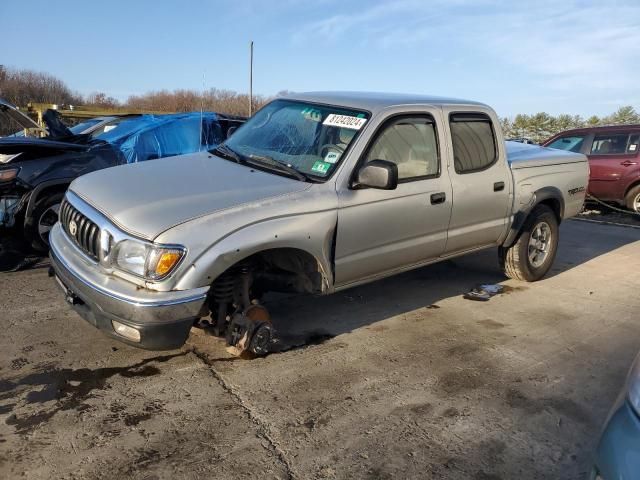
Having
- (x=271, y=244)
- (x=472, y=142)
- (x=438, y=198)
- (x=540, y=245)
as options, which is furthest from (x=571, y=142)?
(x=271, y=244)

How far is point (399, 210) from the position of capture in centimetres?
420

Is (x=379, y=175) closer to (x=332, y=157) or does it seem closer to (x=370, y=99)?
(x=332, y=157)

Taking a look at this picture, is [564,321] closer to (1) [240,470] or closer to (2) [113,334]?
(1) [240,470]

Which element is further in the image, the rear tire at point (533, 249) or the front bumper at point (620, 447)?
the rear tire at point (533, 249)

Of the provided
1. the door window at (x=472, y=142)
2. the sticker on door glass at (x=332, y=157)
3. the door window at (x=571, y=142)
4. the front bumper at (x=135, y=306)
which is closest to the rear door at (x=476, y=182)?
the door window at (x=472, y=142)

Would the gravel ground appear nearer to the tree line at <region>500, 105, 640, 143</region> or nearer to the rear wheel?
the rear wheel

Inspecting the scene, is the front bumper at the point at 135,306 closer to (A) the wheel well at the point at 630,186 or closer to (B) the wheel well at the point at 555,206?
(B) the wheel well at the point at 555,206

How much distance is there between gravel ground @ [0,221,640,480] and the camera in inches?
109

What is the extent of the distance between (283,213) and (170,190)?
0.76m

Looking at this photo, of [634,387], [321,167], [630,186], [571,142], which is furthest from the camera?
[571,142]

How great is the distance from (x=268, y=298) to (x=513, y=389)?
7.87 ft

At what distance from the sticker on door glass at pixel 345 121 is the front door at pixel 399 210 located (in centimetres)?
16

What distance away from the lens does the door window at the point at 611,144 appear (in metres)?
10.7

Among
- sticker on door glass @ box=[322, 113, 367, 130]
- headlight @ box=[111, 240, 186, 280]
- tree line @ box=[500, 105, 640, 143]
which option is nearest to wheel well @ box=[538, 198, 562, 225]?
sticker on door glass @ box=[322, 113, 367, 130]
